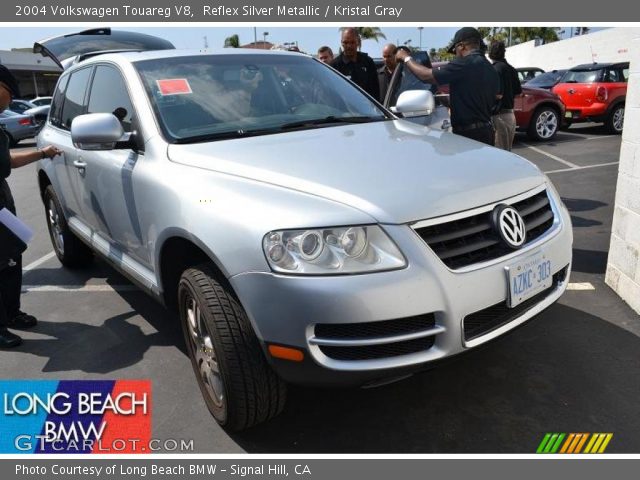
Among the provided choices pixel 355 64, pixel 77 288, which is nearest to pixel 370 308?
pixel 77 288

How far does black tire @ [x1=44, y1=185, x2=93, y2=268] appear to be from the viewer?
4828 mm

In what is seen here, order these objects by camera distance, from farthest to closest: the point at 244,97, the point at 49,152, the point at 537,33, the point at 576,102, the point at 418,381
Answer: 1. the point at 537,33
2. the point at 576,102
3. the point at 49,152
4. the point at 244,97
5. the point at 418,381

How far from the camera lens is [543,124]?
11.5 metres

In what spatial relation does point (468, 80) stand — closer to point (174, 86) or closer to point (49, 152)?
point (174, 86)

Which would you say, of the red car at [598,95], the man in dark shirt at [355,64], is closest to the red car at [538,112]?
the red car at [598,95]

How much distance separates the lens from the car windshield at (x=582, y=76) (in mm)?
12547

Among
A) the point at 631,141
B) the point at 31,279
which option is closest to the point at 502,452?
the point at 631,141

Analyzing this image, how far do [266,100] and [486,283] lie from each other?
1.82 metres

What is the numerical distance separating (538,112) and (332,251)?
1062cm

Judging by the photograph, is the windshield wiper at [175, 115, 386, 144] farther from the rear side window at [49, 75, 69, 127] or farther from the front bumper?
the rear side window at [49, 75, 69, 127]

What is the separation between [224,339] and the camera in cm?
226

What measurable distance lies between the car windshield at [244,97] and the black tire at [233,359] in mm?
911

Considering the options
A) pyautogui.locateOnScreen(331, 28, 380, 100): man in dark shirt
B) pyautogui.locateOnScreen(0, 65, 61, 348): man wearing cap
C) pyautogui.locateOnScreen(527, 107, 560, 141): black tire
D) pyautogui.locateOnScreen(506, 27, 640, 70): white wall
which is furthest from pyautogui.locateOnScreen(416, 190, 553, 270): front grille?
pyautogui.locateOnScreen(506, 27, 640, 70): white wall
